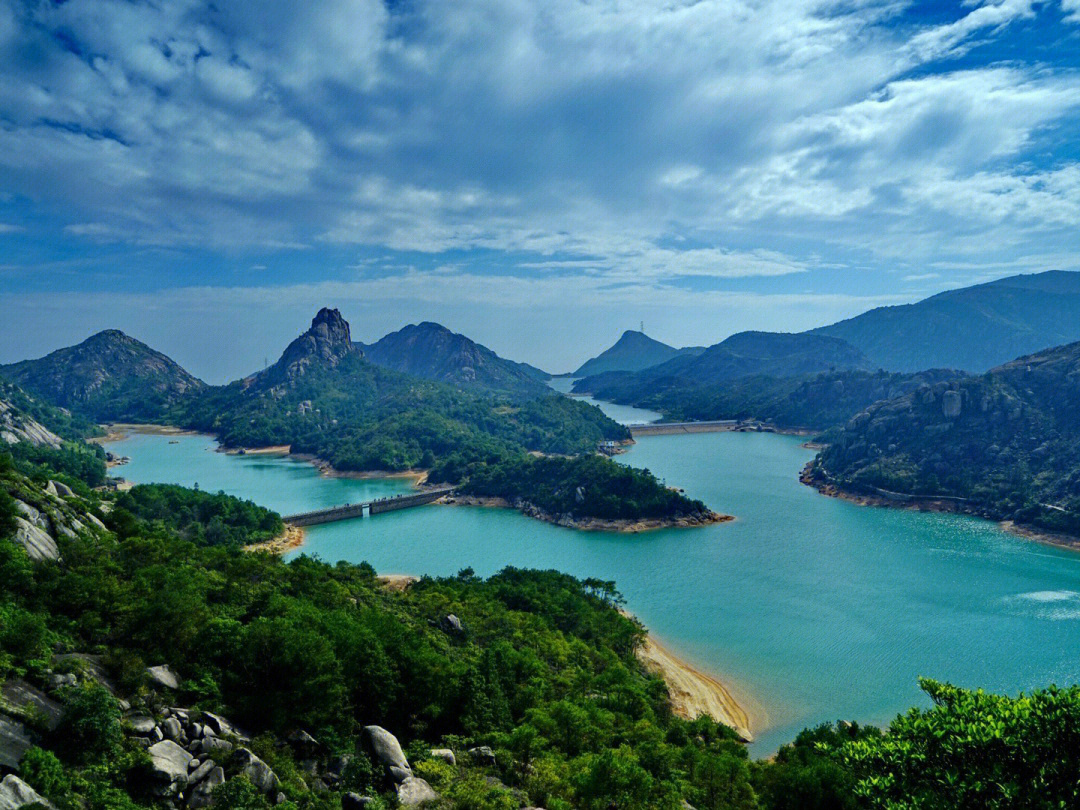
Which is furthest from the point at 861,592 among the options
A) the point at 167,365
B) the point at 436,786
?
the point at 167,365

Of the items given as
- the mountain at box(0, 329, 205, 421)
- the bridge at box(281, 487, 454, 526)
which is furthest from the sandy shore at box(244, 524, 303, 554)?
the mountain at box(0, 329, 205, 421)

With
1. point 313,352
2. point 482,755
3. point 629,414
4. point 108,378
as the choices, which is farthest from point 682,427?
point 108,378

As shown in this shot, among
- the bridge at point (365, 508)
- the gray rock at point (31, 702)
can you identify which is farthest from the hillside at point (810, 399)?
the gray rock at point (31, 702)

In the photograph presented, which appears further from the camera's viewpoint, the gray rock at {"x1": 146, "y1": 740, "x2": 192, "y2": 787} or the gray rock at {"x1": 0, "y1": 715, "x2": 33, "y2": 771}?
the gray rock at {"x1": 146, "y1": 740, "x2": 192, "y2": 787}

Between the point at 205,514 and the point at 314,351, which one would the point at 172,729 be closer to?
the point at 205,514

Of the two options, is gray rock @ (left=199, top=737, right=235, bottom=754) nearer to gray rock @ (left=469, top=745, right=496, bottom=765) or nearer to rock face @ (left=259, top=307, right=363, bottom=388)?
gray rock @ (left=469, top=745, right=496, bottom=765)

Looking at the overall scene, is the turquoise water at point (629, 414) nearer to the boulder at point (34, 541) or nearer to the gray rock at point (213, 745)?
the boulder at point (34, 541)
